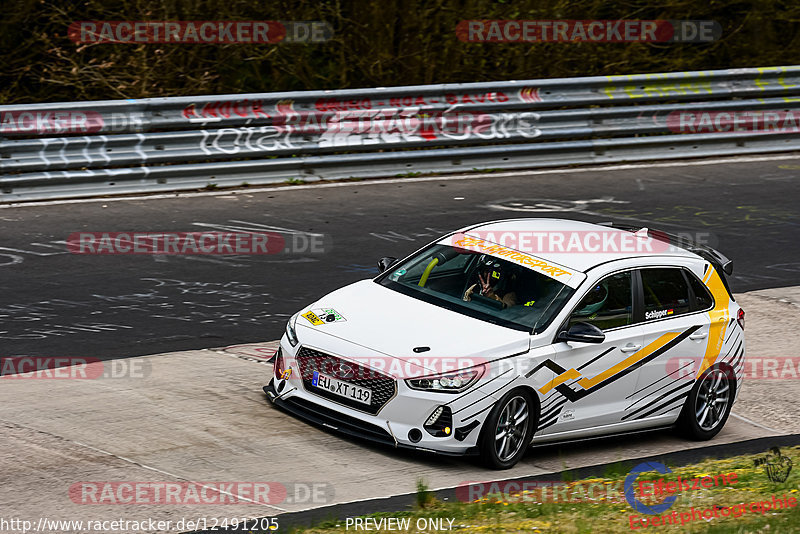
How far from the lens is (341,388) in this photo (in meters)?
7.98

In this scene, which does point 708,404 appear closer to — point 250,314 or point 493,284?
point 493,284

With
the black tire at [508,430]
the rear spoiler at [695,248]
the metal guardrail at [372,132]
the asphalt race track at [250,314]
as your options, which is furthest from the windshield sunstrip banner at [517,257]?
the metal guardrail at [372,132]

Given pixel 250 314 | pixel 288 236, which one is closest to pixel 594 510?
pixel 250 314

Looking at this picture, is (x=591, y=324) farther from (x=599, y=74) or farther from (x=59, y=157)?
(x=599, y=74)

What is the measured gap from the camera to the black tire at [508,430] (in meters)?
7.76

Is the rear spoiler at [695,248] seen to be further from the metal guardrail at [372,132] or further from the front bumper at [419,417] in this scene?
the metal guardrail at [372,132]

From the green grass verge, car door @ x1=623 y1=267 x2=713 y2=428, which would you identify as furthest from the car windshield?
the green grass verge

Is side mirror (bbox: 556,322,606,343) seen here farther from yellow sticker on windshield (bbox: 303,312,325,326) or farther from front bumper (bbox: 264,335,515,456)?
yellow sticker on windshield (bbox: 303,312,325,326)

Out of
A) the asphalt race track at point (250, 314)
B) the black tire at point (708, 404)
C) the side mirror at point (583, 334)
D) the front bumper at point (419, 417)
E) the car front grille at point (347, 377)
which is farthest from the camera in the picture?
the black tire at point (708, 404)

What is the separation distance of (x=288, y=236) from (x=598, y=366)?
241 inches

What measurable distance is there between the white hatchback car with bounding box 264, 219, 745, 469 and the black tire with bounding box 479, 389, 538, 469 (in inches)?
0.4

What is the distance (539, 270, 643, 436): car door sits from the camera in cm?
821

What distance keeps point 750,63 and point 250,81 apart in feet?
33.3

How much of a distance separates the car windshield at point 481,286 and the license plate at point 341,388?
1.08 m
